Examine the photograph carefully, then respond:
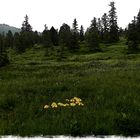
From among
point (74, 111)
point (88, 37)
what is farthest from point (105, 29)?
point (74, 111)

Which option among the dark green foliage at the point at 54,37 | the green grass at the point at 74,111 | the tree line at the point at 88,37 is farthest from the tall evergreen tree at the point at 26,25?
the green grass at the point at 74,111

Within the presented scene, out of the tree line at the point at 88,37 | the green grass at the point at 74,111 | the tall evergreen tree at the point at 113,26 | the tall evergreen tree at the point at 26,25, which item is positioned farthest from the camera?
the tall evergreen tree at the point at 26,25

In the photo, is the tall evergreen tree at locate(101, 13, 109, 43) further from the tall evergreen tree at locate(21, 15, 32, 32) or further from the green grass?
the green grass

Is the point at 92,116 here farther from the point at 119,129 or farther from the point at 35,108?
the point at 35,108

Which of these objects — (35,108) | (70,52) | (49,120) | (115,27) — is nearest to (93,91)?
(35,108)

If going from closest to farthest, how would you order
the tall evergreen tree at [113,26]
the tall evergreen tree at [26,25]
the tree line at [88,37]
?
the tree line at [88,37] → the tall evergreen tree at [113,26] → the tall evergreen tree at [26,25]

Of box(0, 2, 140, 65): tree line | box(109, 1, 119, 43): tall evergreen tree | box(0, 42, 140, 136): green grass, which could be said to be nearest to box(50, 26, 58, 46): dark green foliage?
box(0, 2, 140, 65): tree line

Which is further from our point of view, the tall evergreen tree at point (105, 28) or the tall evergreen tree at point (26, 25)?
the tall evergreen tree at point (26, 25)

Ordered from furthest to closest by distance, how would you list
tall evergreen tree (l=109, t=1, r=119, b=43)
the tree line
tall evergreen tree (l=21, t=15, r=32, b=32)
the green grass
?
tall evergreen tree (l=21, t=15, r=32, b=32) → tall evergreen tree (l=109, t=1, r=119, b=43) → the tree line → the green grass

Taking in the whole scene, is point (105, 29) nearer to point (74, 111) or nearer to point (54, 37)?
point (54, 37)

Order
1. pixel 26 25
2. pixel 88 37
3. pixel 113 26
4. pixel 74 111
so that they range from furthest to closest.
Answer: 1. pixel 26 25
2. pixel 113 26
3. pixel 88 37
4. pixel 74 111

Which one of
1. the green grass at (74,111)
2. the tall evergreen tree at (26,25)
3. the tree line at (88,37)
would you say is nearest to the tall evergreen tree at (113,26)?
the tree line at (88,37)

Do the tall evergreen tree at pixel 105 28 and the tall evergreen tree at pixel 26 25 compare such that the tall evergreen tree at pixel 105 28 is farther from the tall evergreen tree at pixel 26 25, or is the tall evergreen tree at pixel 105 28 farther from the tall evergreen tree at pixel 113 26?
the tall evergreen tree at pixel 26 25

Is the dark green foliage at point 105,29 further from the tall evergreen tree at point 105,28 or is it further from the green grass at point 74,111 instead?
the green grass at point 74,111
